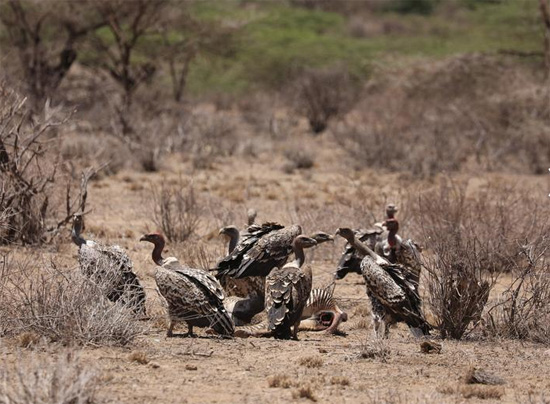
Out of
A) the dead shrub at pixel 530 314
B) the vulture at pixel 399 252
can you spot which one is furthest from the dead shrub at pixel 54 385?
the vulture at pixel 399 252

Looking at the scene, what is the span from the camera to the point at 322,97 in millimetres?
30328

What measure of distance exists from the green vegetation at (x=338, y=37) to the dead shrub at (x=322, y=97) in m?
4.20

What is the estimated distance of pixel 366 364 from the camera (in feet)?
24.4

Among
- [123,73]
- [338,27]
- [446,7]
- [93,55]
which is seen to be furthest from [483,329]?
[446,7]

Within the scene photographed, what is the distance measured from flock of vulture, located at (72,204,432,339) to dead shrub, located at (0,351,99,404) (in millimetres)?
1613

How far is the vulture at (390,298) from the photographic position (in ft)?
26.5

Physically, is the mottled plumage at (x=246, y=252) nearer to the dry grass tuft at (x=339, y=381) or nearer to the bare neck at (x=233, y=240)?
the bare neck at (x=233, y=240)

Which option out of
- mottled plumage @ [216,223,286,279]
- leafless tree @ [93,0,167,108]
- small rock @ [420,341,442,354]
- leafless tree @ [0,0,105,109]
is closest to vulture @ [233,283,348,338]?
mottled plumage @ [216,223,286,279]

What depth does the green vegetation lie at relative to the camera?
40688 millimetres

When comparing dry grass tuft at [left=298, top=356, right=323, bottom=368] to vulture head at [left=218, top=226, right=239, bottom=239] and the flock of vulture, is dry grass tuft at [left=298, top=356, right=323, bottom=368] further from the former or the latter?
vulture head at [left=218, top=226, right=239, bottom=239]

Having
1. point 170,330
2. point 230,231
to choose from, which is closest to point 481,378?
point 170,330

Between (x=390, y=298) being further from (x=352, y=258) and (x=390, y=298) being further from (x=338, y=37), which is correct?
(x=338, y=37)

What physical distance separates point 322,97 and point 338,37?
17986 mm

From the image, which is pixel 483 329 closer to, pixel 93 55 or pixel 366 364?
pixel 366 364
